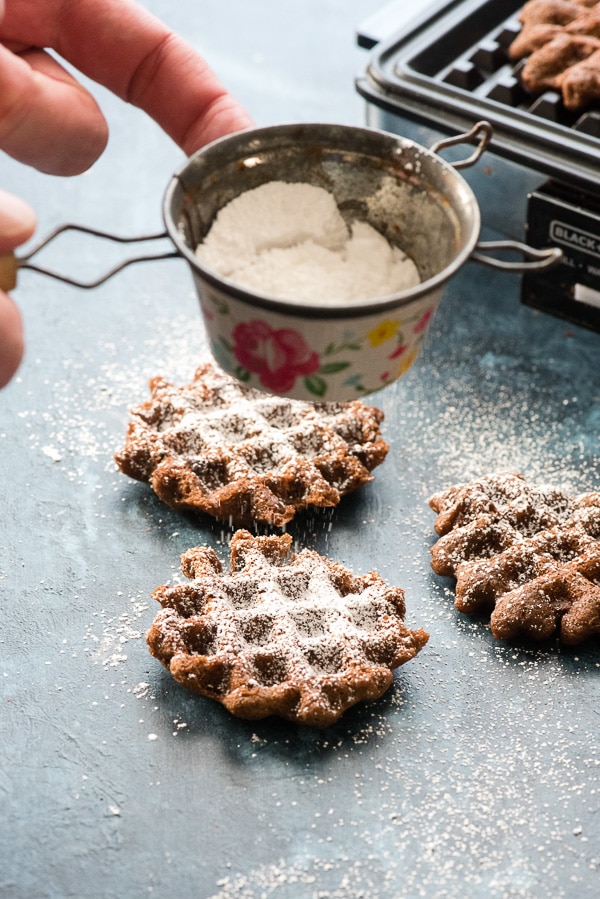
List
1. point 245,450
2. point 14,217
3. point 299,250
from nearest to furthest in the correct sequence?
point 14,217, point 299,250, point 245,450

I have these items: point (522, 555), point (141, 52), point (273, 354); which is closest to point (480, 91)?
point (141, 52)

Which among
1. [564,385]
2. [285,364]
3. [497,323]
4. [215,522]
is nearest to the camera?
[285,364]

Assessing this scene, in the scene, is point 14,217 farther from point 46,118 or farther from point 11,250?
point 46,118

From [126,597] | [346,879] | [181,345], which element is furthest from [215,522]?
[346,879]

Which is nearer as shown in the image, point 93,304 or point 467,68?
point 467,68

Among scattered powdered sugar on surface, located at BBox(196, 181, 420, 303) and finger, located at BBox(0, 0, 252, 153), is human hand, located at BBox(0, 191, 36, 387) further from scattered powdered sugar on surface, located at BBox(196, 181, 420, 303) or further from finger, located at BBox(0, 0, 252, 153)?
finger, located at BBox(0, 0, 252, 153)

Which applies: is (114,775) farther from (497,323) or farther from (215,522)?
(497,323)
